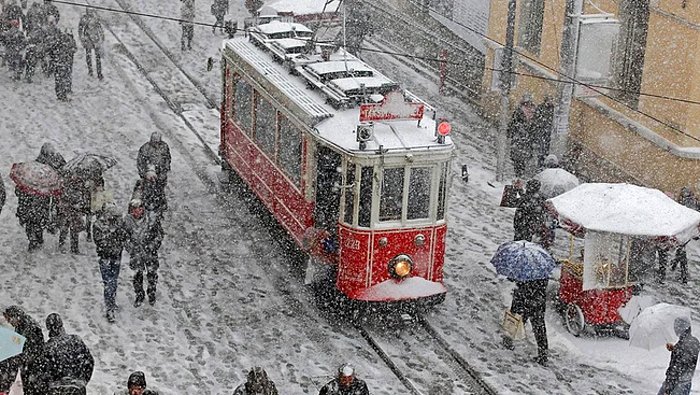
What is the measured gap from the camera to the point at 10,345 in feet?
31.8

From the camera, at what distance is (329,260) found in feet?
47.3

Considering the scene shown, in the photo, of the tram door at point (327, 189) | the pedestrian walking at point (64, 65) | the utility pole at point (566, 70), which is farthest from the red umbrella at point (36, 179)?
the utility pole at point (566, 70)

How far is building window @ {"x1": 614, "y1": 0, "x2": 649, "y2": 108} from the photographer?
2036cm

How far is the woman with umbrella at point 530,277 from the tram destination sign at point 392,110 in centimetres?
194

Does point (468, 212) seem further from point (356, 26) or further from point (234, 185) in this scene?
point (356, 26)

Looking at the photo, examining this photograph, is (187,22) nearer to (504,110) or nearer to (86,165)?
(504,110)

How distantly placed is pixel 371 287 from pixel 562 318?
8.28 ft

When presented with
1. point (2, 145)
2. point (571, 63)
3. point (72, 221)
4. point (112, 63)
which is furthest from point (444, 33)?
point (72, 221)

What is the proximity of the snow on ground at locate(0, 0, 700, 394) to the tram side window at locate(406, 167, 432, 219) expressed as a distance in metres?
1.57

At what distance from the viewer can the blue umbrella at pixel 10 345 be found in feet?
31.7

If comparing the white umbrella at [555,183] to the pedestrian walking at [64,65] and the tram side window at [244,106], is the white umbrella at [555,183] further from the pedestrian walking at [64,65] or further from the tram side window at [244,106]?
the pedestrian walking at [64,65]

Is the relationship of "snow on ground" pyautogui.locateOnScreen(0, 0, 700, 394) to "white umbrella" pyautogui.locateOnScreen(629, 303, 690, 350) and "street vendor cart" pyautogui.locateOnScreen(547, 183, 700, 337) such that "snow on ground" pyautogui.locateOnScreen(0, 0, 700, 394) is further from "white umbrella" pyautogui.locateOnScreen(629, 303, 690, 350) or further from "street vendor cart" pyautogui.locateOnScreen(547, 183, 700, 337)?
"white umbrella" pyautogui.locateOnScreen(629, 303, 690, 350)

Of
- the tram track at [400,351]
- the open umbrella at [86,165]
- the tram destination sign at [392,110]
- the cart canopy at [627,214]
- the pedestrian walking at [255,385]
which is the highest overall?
the tram destination sign at [392,110]

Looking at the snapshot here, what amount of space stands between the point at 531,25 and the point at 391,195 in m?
11.0
